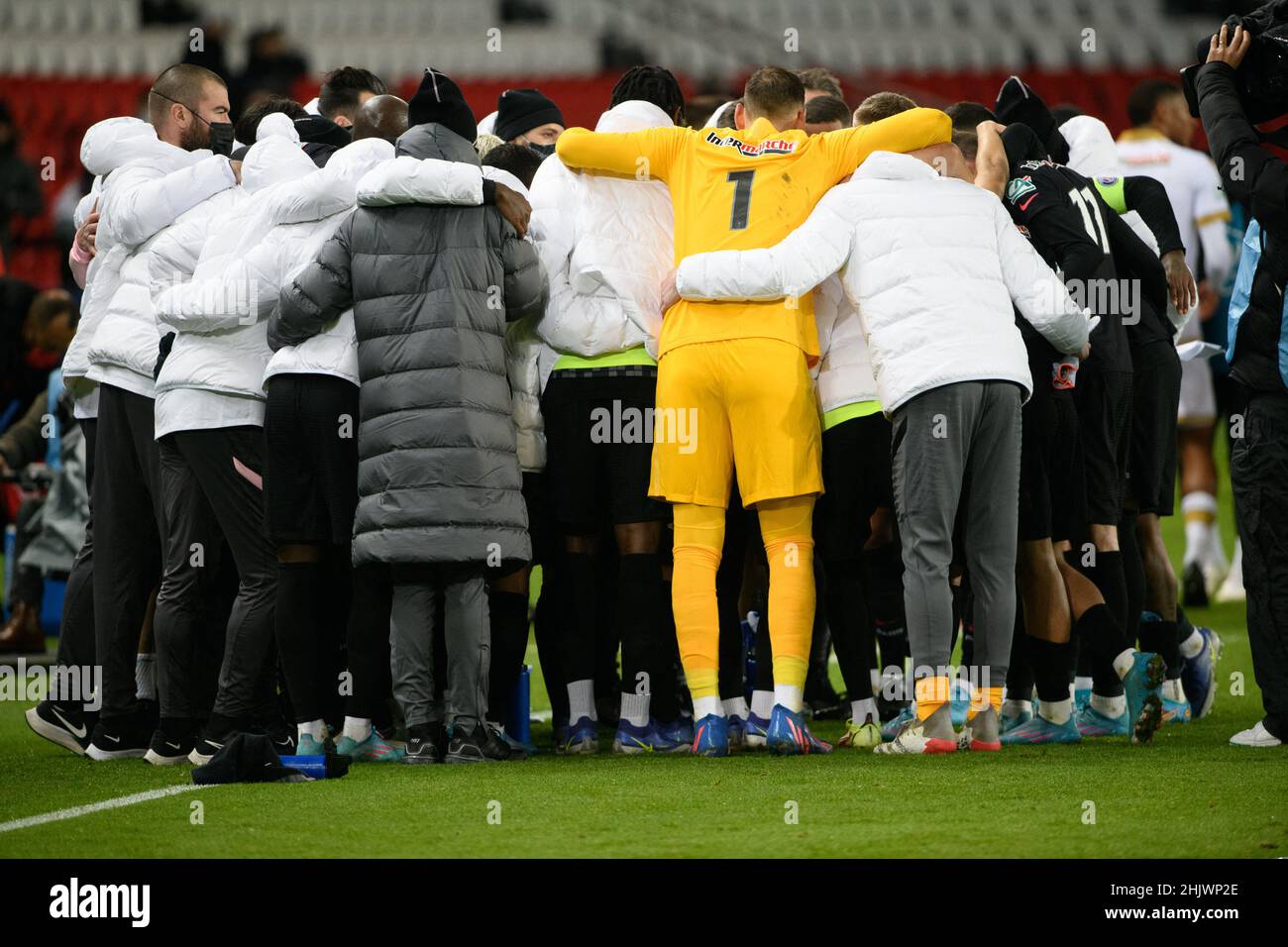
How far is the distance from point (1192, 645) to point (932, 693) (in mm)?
1611

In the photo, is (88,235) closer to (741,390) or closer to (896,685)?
(741,390)

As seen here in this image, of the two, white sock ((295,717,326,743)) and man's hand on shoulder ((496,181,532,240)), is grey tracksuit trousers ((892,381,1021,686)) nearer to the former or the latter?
man's hand on shoulder ((496,181,532,240))

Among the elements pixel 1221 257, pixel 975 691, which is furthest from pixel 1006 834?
pixel 1221 257

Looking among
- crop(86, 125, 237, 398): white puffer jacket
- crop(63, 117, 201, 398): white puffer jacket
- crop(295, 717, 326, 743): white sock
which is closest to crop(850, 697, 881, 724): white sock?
crop(295, 717, 326, 743): white sock

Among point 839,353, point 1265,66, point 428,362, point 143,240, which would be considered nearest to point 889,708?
point 839,353

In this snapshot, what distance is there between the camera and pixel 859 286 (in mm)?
5172

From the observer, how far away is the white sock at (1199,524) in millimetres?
9742

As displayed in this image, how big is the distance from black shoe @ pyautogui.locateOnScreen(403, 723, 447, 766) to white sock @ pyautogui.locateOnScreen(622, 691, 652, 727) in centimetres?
63

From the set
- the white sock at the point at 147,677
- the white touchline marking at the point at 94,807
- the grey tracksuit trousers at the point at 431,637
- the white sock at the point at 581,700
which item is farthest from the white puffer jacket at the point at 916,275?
the white sock at the point at 147,677

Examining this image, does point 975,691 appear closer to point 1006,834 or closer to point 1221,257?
point 1006,834

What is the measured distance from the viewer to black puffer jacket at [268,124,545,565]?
195 inches

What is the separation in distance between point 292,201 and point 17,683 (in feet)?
12.1

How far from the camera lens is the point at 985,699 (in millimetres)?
5180

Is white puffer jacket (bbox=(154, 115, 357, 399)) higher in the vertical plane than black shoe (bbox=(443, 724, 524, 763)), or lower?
higher
